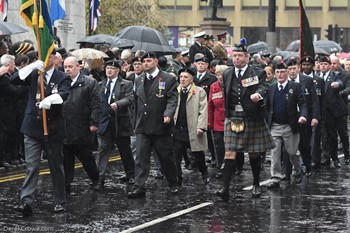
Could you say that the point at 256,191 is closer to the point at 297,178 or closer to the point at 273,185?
the point at 273,185

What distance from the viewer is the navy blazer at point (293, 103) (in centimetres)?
1606

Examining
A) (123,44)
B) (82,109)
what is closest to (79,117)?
(82,109)

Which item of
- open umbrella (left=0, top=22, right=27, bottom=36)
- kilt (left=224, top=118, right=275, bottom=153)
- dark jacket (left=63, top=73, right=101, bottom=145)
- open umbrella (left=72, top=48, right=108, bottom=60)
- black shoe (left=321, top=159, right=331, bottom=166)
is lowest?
black shoe (left=321, top=159, right=331, bottom=166)

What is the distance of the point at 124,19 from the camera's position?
145ft

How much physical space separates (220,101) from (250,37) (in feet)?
200

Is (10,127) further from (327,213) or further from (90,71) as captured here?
(327,213)

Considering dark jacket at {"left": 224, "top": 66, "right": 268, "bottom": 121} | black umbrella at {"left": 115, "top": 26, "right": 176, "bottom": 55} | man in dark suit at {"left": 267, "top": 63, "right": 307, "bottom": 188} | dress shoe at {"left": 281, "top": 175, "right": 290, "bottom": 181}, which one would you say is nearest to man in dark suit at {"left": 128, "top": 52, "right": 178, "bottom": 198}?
dark jacket at {"left": 224, "top": 66, "right": 268, "bottom": 121}

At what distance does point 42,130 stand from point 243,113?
2.96 m

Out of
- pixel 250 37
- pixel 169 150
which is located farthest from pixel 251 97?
pixel 250 37

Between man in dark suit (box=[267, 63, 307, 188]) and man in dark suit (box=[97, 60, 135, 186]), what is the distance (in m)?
2.17

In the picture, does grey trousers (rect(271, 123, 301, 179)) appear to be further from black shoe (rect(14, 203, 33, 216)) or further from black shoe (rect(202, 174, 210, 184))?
black shoe (rect(14, 203, 33, 216))

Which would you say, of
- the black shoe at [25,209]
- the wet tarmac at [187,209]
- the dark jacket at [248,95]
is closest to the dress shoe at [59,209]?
the wet tarmac at [187,209]

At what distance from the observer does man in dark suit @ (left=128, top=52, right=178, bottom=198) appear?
1441 centimetres

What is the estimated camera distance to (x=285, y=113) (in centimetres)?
1605
